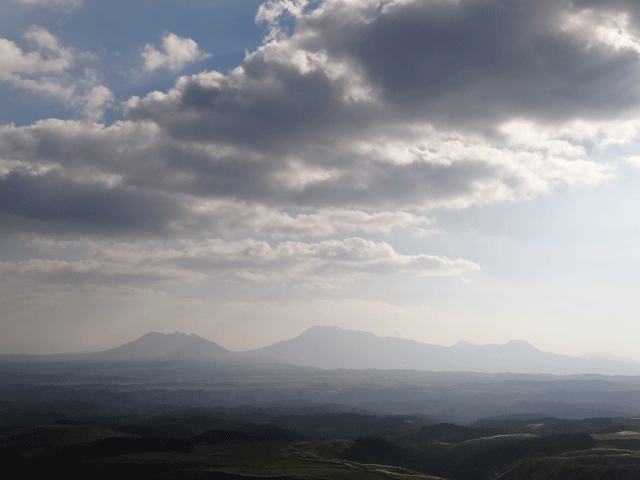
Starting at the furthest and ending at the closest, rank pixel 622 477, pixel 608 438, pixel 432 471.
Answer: pixel 608 438, pixel 432 471, pixel 622 477

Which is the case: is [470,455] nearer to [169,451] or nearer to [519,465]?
[519,465]

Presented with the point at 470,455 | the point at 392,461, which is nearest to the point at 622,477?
the point at 470,455

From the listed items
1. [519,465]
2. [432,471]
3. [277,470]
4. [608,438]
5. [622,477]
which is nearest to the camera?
[277,470]

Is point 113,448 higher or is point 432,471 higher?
point 113,448

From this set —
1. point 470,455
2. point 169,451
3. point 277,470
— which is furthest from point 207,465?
point 470,455

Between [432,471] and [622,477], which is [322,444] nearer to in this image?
[432,471]

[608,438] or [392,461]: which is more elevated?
[608,438]

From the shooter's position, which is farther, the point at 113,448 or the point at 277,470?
the point at 113,448

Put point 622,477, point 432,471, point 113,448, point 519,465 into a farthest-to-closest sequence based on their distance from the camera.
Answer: point 432,471 → point 113,448 → point 519,465 → point 622,477

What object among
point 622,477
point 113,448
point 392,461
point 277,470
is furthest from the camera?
point 392,461
